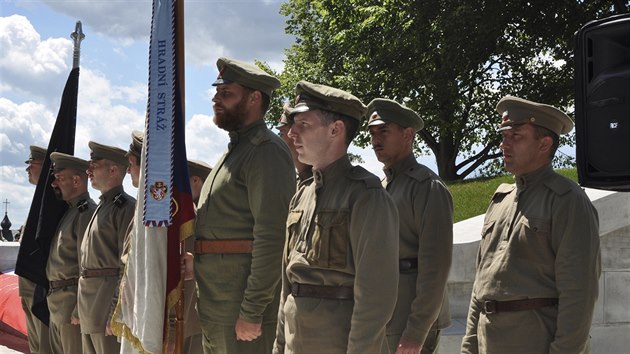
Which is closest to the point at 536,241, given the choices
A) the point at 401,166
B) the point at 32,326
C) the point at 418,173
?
the point at 418,173

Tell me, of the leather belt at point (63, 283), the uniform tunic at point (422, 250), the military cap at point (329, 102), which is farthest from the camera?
the leather belt at point (63, 283)

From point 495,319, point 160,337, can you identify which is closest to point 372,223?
point 495,319

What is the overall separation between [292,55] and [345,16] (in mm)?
7865

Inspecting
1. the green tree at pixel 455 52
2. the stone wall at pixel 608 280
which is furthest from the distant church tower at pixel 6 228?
the stone wall at pixel 608 280

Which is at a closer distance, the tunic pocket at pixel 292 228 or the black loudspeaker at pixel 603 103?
the black loudspeaker at pixel 603 103

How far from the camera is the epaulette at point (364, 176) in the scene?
11.9 ft

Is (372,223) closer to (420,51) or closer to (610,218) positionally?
(610,218)

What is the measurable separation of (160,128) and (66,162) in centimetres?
295

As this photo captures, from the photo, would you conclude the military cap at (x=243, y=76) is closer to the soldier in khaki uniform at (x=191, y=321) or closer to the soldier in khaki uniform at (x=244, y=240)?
the soldier in khaki uniform at (x=244, y=240)

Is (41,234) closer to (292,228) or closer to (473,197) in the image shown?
(292,228)

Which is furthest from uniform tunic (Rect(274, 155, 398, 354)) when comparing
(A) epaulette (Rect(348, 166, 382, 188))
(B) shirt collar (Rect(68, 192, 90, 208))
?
(B) shirt collar (Rect(68, 192, 90, 208))

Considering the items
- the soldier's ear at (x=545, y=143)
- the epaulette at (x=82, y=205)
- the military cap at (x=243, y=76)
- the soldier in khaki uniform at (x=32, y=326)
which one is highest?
the military cap at (x=243, y=76)

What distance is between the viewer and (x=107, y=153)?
6793 millimetres

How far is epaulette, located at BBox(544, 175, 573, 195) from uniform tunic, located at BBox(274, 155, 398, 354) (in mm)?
1167
